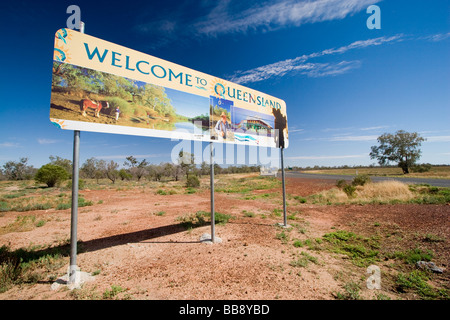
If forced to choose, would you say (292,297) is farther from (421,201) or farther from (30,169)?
(30,169)

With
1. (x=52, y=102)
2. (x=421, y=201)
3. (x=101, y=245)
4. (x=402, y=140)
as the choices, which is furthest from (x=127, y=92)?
(x=402, y=140)

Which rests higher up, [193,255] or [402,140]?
[402,140]

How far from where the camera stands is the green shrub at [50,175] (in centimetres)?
2544

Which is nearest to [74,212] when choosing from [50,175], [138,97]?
[138,97]

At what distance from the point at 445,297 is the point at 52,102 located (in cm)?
754

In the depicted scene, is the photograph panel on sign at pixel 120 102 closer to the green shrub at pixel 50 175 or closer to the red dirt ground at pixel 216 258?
the red dirt ground at pixel 216 258

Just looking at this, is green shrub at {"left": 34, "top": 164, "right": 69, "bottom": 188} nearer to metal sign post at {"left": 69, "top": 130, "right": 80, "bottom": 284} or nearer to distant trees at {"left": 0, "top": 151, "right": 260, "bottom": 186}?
distant trees at {"left": 0, "top": 151, "right": 260, "bottom": 186}

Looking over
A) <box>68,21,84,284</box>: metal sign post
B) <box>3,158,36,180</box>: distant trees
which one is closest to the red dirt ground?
<box>68,21,84,284</box>: metal sign post

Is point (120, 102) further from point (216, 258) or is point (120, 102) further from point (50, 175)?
point (50, 175)

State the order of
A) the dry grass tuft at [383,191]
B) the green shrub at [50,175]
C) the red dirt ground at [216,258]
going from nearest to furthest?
the red dirt ground at [216,258], the dry grass tuft at [383,191], the green shrub at [50,175]

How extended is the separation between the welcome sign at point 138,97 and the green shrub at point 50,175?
31.3m

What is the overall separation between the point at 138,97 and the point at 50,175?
31.6 metres

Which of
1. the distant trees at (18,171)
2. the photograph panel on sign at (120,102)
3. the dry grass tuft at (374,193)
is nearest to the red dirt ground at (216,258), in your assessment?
the photograph panel on sign at (120,102)
